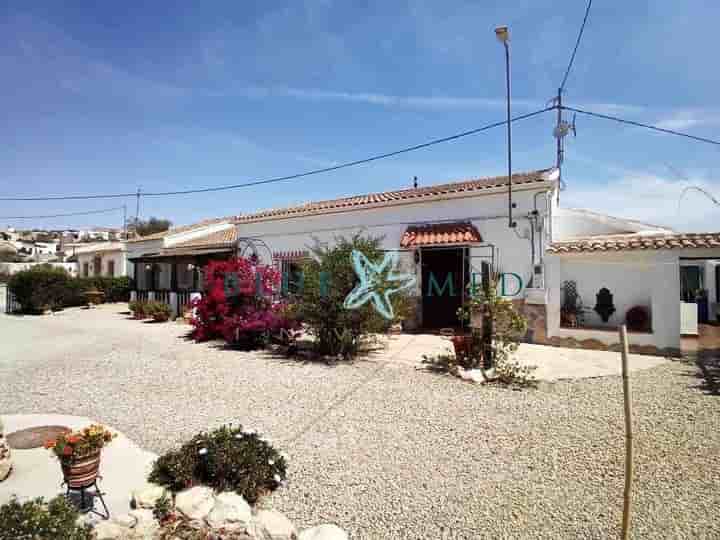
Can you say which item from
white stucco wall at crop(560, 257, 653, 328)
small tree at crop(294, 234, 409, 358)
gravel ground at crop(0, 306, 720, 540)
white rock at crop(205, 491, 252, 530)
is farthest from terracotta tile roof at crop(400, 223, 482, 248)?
white rock at crop(205, 491, 252, 530)

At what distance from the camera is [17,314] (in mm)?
23094

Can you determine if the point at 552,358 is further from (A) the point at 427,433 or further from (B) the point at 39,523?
(B) the point at 39,523

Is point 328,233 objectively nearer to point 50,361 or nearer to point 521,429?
point 50,361

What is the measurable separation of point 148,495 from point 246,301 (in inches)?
347

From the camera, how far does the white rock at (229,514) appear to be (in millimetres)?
3684

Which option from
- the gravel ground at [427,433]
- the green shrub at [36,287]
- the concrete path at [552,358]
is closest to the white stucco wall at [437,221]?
the concrete path at [552,358]

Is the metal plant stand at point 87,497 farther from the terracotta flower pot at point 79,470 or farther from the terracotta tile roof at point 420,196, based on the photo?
the terracotta tile roof at point 420,196

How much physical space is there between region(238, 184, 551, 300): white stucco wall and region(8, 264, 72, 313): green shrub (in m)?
14.1

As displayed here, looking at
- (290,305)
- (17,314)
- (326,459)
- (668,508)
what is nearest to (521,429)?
(668,508)

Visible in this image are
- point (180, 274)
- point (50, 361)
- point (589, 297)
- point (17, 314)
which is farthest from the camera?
point (180, 274)

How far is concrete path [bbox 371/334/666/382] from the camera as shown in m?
9.56

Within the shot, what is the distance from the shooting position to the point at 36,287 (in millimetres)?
23062

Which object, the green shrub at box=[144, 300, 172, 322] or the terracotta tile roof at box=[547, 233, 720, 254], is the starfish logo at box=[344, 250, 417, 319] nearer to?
the terracotta tile roof at box=[547, 233, 720, 254]

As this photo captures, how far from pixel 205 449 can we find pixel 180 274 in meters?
27.7
